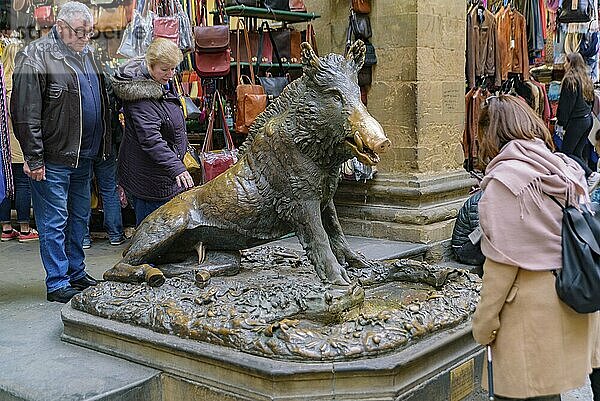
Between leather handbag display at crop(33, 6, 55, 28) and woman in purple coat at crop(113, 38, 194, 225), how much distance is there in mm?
1683

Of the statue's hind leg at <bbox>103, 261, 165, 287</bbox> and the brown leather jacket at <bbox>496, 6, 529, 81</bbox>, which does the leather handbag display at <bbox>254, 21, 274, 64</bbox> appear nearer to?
the statue's hind leg at <bbox>103, 261, 165, 287</bbox>

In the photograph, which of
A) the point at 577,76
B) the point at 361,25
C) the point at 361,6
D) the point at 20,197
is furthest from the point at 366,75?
the point at 577,76

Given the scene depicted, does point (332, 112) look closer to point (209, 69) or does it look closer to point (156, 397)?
point (156, 397)

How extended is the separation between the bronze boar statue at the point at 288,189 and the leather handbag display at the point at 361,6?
102 inches

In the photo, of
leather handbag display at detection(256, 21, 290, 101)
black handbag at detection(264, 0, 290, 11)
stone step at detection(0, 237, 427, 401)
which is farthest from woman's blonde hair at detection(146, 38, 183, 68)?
black handbag at detection(264, 0, 290, 11)

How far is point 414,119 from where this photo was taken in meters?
6.39

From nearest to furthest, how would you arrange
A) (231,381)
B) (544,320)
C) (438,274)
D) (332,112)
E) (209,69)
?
(544,320)
(231,381)
(332,112)
(438,274)
(209,69)

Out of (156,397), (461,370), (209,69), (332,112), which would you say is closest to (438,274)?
(461,370)

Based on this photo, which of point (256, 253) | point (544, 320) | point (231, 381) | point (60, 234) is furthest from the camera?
point (256, 253)

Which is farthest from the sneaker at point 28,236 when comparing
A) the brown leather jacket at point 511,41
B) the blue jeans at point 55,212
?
the brown leather jacket at point 511,41

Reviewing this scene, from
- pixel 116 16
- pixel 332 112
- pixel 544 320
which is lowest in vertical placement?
pixel 544 320

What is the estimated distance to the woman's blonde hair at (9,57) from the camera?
269 inches

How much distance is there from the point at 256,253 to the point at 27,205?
3181mm

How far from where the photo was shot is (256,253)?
506 cm
